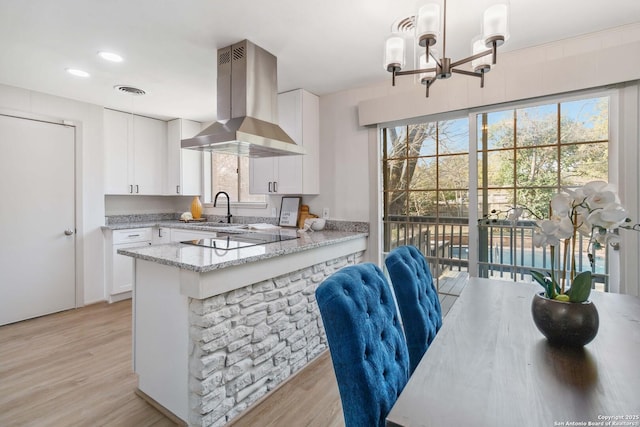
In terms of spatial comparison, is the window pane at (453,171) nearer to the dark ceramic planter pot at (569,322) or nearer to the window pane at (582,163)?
the window pane at (582,163)

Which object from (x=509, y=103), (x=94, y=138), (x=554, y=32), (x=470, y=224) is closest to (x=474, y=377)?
(x=470, y=224)

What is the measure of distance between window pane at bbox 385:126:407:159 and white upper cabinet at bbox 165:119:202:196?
290 centimetres

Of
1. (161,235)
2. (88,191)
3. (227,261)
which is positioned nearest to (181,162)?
(161,235)

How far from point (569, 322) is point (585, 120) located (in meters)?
1.94

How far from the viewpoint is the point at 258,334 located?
6.43ft

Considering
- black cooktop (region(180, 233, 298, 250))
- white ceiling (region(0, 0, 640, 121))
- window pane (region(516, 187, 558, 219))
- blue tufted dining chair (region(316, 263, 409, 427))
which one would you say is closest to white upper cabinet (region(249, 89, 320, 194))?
white ceiling (region(0, 0, 640, 121))

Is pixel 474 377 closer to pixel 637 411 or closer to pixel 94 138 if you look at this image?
pixel 637 411

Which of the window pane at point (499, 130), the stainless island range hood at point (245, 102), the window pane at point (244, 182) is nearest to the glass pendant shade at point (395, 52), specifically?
the stainless island range hood at point (245, 102)

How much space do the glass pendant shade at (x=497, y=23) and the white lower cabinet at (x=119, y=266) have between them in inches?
162

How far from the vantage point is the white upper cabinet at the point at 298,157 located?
323cm

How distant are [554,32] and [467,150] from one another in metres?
0.95

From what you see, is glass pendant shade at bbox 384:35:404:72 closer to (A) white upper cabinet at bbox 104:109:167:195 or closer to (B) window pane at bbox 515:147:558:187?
(B) window pane at bbox 515:147:558:187

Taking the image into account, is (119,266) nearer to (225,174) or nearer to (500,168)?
(225,174)

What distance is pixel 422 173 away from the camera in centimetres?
293
